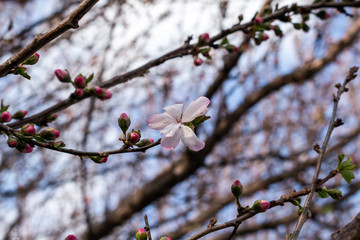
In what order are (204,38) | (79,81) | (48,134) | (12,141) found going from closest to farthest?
(12,141) < (48,134) < (79,81) < (204,38)

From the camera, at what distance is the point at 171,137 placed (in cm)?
120

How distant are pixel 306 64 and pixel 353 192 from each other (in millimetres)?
2077

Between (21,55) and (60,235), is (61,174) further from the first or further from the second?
(21,55)

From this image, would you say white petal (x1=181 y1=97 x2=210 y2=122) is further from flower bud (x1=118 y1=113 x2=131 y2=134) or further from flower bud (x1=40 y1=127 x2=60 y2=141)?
flower bud (x1=40 y1=127 x2=60 y2=141)

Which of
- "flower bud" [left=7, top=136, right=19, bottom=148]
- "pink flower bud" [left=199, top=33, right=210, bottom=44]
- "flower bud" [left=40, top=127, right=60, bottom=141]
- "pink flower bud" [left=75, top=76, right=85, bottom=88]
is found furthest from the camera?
"pink flower bud" [left=199, top=33, right=210, bottom=44]

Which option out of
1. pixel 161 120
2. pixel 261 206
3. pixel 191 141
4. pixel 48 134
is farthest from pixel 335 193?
pixel 48 134

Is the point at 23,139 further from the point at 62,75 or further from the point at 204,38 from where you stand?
the point at 204,38

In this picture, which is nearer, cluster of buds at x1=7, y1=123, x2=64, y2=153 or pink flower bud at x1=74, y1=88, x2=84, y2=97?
cluster of buds at x1=7, y1=123, x2=64, y2=153

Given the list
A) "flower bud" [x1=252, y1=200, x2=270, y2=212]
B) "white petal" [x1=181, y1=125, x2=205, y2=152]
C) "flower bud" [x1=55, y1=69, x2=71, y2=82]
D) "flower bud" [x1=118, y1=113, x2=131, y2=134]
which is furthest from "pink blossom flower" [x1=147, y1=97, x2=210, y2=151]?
"flower bud" [x1=55, y1=69, x2=71, y2=82]

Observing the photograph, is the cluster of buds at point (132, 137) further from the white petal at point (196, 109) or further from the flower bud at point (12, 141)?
the flower bud at point (12, 141)

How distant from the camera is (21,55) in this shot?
113 cm

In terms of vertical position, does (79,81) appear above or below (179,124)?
above

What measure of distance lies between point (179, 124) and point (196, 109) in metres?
0.09

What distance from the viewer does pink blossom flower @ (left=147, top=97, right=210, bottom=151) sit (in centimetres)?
119
